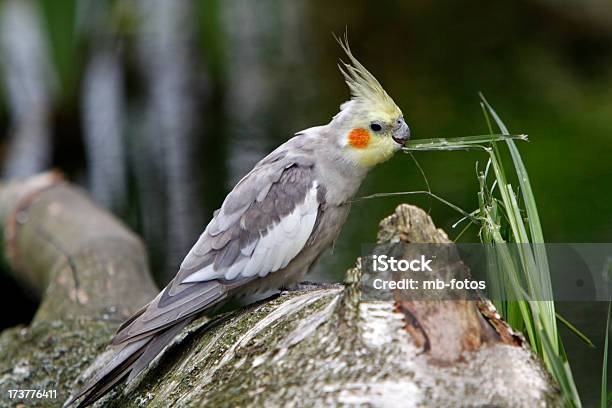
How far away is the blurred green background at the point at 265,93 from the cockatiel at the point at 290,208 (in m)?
2.84

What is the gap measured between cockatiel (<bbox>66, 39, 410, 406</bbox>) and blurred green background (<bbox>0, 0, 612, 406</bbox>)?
2.84 meters

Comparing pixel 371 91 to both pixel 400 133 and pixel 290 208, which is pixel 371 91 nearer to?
pixel 400 133

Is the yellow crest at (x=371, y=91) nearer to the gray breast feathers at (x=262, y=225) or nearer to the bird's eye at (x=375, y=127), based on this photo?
the bird's eye at (x=375, y=127)

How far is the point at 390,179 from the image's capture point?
8.98 meters

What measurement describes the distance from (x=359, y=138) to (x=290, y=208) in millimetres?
505

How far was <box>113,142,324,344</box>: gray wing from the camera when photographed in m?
4.18

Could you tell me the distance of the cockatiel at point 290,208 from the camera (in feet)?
13.8

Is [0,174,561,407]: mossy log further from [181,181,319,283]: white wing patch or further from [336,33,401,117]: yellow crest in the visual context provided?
[336,33,401,117]: yellow crest

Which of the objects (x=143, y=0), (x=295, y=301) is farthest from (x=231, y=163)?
(x=295, y=301)

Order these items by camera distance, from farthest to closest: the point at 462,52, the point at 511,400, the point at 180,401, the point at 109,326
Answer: the point at 462,52
the point at 109,326
the point at 180,401
the point at 511,400

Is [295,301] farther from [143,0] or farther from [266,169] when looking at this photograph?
[143,0]

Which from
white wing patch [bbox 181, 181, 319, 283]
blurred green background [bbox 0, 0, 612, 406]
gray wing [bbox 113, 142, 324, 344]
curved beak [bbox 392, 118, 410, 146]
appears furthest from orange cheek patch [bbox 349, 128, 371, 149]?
blurred green background [bbox 0, 0, 612, 406]

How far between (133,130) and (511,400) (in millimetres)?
10470

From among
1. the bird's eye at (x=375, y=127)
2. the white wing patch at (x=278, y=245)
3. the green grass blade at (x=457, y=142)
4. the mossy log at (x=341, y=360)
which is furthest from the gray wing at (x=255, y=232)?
the green grass blade at (x=457, y=142)
